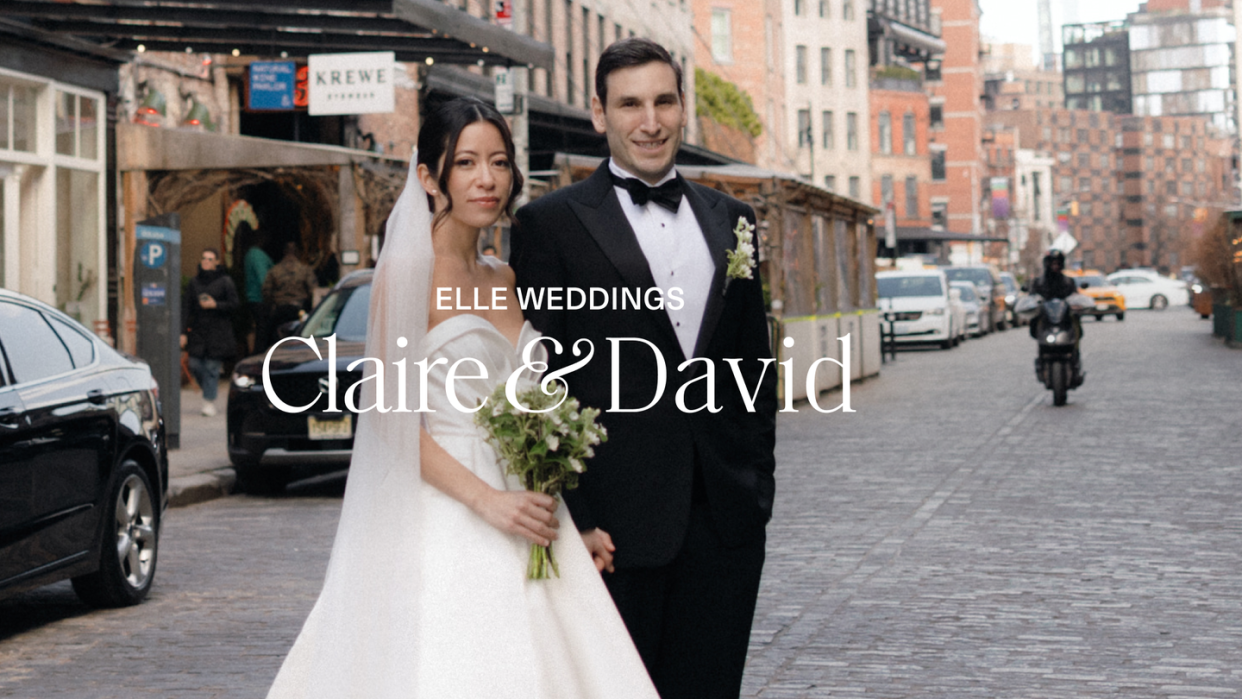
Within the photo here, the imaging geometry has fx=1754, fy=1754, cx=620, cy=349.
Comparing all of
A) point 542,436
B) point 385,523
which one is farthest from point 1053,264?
point 542,436

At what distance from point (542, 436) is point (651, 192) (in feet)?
1.98

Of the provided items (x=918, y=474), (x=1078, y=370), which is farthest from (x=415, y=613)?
(x=1078, y=370)

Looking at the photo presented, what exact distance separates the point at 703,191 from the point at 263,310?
60.1 ft

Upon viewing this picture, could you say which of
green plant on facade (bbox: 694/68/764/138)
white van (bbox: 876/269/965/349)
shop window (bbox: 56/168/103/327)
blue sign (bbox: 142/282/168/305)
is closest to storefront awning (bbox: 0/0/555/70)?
shop window (bbox: 56/168/103/327)

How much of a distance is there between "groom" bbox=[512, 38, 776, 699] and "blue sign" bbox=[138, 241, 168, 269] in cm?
1340

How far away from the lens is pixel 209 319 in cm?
1930

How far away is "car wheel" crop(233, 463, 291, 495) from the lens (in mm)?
13516

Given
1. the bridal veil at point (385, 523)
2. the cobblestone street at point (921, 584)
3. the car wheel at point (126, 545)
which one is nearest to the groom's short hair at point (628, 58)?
the bridal veil at point (385, 523)

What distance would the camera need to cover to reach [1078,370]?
2028cm

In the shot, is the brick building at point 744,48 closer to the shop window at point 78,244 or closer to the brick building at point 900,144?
the brick building at point 900,144

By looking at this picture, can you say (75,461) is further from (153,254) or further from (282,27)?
(282,27)

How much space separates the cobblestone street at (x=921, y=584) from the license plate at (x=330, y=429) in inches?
19.5

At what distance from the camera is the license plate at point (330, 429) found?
43.1ft

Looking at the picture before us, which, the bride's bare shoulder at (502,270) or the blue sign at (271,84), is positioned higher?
the blue sign at (271,84)
